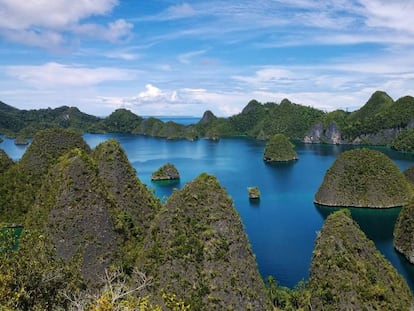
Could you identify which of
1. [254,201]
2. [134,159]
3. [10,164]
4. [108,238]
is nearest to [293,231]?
[254,201]

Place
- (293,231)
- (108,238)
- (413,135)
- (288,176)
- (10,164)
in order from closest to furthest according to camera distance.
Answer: (108,238), (293,231), (10,164), (288,176), (413,135)

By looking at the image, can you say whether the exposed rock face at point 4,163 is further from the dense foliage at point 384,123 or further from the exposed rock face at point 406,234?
the dense foliage at point 384,123

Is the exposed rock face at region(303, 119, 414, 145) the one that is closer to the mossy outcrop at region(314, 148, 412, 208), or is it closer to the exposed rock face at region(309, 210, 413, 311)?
the mossy outcrop at region(314, 148, 412, 208)

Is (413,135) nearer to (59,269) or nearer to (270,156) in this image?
(270,156)

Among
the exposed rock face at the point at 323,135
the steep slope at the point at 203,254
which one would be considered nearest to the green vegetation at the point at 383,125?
the exposed rock face at the point at 323,135

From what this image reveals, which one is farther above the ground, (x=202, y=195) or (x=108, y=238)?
(x=202, y=195)

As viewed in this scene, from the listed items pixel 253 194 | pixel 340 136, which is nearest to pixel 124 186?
pixel 253 194

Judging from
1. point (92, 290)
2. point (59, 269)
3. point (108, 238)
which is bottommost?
point (92, 290)
